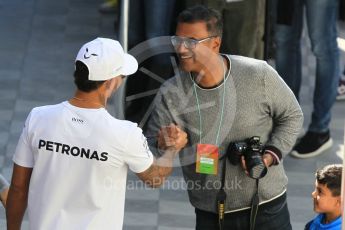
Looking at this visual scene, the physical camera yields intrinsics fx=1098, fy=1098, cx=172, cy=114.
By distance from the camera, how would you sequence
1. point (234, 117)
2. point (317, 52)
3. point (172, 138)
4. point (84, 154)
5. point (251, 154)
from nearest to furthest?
point (84, 154), point (172, 138), point (251, 154), point (234, 117), point (317, 52)

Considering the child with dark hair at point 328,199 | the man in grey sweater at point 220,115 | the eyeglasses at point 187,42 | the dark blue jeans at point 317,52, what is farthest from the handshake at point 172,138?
the dark blue jeans at point 317,52

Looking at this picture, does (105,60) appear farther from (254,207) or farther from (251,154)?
(254,207)

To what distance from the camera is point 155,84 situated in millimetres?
7461

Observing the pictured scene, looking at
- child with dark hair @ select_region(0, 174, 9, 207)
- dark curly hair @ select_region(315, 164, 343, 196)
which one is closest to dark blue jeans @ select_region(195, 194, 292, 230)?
dark curly hair @ select_region(315, 164, 343, 196)

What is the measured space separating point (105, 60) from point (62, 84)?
3754mm

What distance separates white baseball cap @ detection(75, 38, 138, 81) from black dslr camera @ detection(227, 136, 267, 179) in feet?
2.08

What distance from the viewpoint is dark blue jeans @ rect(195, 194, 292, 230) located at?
198 inches

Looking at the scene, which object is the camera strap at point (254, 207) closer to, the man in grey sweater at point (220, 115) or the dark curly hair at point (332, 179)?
the man in grey sweater at point (220, 115)

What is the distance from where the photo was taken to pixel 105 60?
4379mm

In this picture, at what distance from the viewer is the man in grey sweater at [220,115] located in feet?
16.0

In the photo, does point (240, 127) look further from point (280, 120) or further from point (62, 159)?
point (62, 159)

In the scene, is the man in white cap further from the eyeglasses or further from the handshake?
the eyeglasses

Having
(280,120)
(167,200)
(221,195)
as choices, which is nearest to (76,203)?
(221,195)

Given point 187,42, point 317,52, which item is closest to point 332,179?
point 187,42
